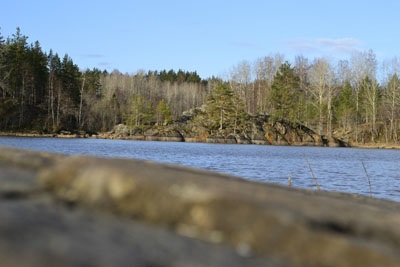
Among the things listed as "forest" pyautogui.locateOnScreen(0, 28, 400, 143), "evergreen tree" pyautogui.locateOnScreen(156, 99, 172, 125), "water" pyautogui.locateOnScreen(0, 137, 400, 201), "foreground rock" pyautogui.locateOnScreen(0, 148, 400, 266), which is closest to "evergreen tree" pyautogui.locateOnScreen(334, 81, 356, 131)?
"forest" pyautogui.locateOnScreen(0, 28, 400, 143)

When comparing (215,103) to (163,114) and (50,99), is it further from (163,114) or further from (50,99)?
(50,99)

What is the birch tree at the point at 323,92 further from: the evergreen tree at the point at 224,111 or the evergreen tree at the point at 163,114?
the evergreen tree at the point at 163,114

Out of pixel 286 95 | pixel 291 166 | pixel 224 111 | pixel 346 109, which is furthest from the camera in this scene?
pixel 286 95

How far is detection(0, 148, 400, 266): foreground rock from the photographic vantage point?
211 cm

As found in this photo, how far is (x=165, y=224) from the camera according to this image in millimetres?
2678

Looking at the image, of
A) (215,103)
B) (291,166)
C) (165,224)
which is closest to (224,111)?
(215,103)

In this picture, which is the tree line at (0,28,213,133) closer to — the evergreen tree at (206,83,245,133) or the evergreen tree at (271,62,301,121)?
the evergreen tree at (206,83,245,133)

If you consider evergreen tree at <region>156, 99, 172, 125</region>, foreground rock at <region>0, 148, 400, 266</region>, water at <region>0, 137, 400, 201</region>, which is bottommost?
water at <region>0, 137, 400, 201</region>

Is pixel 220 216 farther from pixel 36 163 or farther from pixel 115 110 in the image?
pixel 115 110

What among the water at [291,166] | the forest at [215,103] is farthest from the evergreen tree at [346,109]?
the water at [291,166]

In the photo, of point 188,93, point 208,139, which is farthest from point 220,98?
point 188,93

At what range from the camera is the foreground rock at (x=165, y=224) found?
2.11 metres

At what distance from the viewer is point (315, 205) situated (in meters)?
3.09

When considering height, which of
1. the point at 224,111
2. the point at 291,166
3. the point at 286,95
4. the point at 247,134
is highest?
the point at 286,95
